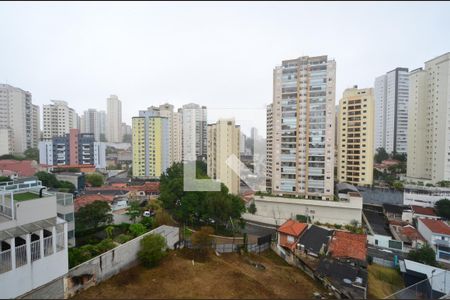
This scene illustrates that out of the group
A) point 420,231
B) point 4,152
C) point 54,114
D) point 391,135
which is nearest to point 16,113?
point 54,114

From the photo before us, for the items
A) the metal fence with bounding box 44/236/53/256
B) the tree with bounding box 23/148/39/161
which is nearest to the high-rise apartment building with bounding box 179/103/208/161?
the metal fence with bounding box 44/236/53/256

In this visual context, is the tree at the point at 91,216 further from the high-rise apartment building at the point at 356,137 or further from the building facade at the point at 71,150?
the building facade at the point at 71,150

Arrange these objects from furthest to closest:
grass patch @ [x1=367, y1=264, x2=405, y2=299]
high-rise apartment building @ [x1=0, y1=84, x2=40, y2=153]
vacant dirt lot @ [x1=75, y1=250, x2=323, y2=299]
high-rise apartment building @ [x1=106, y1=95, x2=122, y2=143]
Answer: high-rise apartment building @ [x1=106, y1=95, x2=122, y2=143] → high-rise apartment building @ [x1=0, y1=84, x2=40, y2=153] → grass patch @ [x1=367, y1=264, x2=405, y2=299] → vacant dirt lot @ [x1=75, y1=250, x2=323, y2=299]

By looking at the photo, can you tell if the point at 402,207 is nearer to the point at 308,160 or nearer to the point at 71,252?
the point at 308,160

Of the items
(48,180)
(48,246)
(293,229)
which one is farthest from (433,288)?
(48,180)

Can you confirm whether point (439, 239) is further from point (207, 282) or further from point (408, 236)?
point (207, 282)

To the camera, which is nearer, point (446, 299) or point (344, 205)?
point (446, 299)

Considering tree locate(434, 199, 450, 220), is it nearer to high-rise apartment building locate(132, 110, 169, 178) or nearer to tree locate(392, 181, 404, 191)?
tree locate(392, 181, 404, 191)
